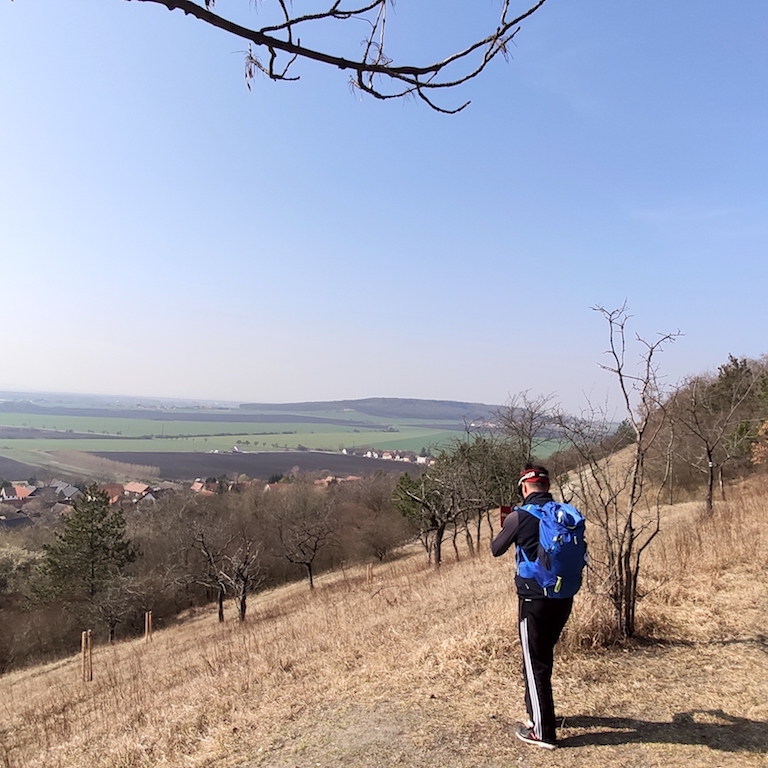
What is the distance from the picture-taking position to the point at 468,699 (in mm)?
3918

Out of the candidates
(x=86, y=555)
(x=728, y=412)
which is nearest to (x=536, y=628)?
(x=728, y=412)

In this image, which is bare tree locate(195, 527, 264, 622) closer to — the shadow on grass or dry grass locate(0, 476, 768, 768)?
dry grass locate(0, 476, 768, 768)

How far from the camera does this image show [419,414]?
161 m

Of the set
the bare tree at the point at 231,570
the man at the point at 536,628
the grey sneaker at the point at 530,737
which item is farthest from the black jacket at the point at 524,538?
the bare tree at the point at 231,570

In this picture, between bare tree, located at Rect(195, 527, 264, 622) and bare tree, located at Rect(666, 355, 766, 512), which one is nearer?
bare tree, located at Rect(666, 355, 766, 512)

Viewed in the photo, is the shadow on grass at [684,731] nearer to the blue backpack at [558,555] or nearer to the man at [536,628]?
the man at [536,628]

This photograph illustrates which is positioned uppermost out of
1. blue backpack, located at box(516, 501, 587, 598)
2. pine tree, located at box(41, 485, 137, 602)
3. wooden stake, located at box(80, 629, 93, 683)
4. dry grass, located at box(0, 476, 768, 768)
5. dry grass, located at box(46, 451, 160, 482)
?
blue backpack, located at box(516, 501, 587, 598)

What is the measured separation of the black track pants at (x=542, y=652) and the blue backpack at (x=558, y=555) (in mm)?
128

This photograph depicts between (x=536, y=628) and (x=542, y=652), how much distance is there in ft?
0.51

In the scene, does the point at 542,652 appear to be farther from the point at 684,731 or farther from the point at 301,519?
the point at 301,519

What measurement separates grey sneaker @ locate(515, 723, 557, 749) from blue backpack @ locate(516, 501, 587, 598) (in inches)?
37.4

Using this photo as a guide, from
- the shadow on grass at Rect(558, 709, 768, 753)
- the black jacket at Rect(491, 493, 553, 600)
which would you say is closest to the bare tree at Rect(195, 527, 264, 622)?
the shadow on grass at Rect(558, 709, 768, 753)

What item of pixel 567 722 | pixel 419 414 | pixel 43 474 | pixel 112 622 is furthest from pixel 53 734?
pixel 419 414

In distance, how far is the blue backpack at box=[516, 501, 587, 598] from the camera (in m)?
3.12
